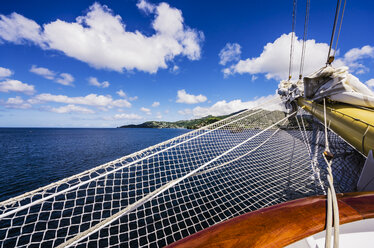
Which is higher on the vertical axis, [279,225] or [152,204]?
[279,225]

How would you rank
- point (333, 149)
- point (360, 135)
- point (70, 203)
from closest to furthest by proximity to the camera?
point (360, 135)
point (333, 149)
point (70, 203)

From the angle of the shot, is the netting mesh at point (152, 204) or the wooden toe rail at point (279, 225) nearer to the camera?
the wooden toe rail at point (279, 225)

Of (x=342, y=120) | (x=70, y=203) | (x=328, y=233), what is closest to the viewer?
(x=328, y=233)

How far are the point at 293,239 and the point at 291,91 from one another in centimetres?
569

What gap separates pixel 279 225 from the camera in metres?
0.55

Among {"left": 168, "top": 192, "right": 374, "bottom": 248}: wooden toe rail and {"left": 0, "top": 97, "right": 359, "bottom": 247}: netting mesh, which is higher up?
{"left": 168, "top": 192, "right": 374, "bottom": 248}: wooden toe rail

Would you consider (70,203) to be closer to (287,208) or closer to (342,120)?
(287,208)

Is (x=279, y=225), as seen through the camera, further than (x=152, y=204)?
No

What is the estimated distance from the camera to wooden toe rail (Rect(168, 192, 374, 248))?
50 cm

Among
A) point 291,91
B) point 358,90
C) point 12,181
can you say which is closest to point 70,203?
point 12,181

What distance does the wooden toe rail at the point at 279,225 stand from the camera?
502 mm

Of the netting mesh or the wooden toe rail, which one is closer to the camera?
the wooden toe rail

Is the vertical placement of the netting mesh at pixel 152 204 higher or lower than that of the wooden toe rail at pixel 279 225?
lower

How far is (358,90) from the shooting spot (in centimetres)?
239
